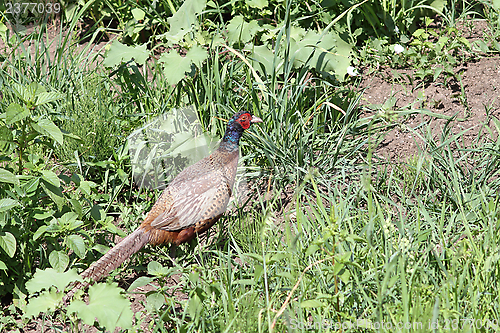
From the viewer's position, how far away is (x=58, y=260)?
3.00 metres

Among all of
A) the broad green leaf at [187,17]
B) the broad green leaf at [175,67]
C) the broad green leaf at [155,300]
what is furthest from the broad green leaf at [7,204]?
the broad green leaf at [187,17]

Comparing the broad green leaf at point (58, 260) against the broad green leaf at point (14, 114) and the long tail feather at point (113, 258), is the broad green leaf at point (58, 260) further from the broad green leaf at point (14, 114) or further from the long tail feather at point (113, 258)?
the broad green leaf at point (14, 114)

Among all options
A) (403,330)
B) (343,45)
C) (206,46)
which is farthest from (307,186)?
(403,330)

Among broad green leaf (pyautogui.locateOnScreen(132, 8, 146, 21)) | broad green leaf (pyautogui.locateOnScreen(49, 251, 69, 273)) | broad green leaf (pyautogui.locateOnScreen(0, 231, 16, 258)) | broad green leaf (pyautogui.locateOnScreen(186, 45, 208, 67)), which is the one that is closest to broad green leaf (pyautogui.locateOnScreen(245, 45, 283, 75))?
broad green leaf (pyautogui.locateOnScreen(186, 45, 208, 67))

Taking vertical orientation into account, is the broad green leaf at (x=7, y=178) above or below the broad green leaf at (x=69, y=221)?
above

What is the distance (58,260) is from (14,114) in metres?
0.93

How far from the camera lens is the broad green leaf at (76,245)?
2938 millimetres

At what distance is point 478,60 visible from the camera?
4.45m

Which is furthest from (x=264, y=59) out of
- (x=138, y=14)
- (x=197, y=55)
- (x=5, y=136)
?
(x=5, y=136)

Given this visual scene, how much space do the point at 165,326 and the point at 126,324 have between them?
24.5 inches

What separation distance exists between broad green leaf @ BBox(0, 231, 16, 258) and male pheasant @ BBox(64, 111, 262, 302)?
0.63 metres

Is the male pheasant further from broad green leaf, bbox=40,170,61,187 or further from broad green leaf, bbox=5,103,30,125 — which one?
broad green leaf, bbox=5,103,30,125

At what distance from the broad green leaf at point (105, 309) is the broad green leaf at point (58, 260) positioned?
681 mm

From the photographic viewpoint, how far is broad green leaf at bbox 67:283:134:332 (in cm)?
226
